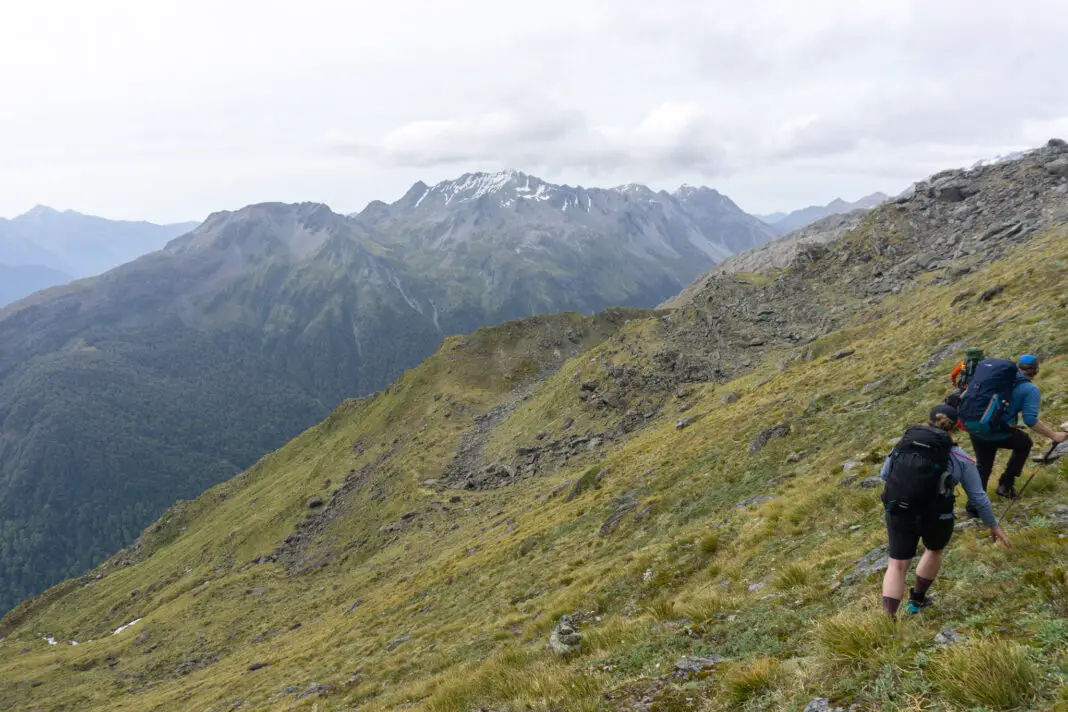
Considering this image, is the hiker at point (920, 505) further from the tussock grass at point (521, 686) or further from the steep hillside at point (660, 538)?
the tussock grass at point (521, 686)

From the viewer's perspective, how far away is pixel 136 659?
196ft

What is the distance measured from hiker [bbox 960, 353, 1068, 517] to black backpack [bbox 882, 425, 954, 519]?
3819 millimetres

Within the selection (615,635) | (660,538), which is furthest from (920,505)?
(660,538)

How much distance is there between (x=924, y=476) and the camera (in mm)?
7984

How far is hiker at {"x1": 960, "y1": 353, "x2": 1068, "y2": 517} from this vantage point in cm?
1080

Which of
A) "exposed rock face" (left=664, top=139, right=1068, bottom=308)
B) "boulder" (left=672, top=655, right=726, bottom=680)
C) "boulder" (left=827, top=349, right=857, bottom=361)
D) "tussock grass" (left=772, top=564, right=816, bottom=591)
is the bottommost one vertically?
"tussock grass" (left=772, top=564, right=816, bottom=591)

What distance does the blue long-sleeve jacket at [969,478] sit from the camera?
846 centimetres

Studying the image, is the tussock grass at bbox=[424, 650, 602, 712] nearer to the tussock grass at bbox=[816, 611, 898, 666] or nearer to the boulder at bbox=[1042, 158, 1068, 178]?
the tussock grass at bbox=[816, 611, 898, 666]

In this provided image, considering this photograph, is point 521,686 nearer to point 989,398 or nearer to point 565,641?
point 565,641

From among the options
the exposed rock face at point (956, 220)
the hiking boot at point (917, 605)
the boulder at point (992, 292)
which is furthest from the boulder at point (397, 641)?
the exposed rock face at point (956, 220)

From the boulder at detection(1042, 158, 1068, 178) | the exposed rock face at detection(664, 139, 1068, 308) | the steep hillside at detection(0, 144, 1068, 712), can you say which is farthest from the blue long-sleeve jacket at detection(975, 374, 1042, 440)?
the boulder at detection(1042, 158, 1068, 178)

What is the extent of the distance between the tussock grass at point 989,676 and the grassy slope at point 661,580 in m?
0.03

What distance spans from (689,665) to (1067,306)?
26.5 meters

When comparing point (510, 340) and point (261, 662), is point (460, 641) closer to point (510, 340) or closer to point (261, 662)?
point (261, 662)
